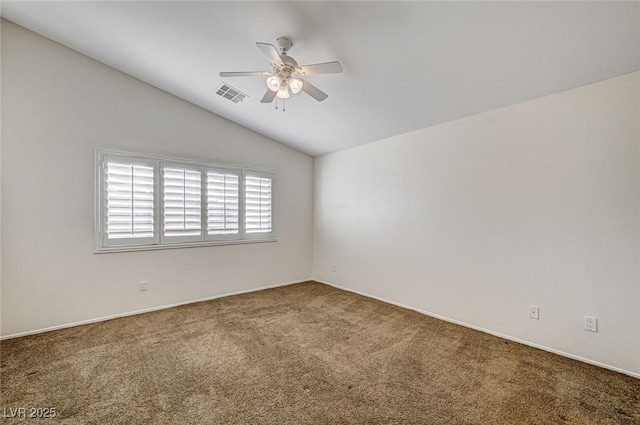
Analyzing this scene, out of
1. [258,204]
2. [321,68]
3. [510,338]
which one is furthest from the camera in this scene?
[258,204]

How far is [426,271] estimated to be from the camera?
3689mm

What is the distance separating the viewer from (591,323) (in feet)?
8.05

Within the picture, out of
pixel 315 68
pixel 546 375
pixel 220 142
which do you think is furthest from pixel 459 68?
pixel 220 142

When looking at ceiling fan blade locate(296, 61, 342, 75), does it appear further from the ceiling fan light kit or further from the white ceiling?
the white ceiling

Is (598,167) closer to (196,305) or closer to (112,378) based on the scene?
(112,378)

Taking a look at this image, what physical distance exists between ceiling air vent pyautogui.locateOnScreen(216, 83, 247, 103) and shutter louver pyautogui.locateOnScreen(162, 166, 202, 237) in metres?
1.18

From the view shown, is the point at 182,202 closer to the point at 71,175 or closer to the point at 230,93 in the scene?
the point at 71,175

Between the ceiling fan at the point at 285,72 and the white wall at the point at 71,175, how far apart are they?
6.59 feet

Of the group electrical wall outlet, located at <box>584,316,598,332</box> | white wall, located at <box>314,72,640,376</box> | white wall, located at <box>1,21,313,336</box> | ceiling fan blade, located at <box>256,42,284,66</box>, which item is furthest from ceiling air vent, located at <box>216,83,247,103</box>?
electrical wall outlet, located at <box>584,316,598,332</box>

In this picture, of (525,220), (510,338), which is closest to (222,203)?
(525,220)

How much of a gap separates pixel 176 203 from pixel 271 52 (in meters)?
→ 2.68

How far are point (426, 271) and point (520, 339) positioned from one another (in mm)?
1178

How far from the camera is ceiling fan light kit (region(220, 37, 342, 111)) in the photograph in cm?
217

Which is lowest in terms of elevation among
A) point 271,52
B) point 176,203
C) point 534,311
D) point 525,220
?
point 534,311
